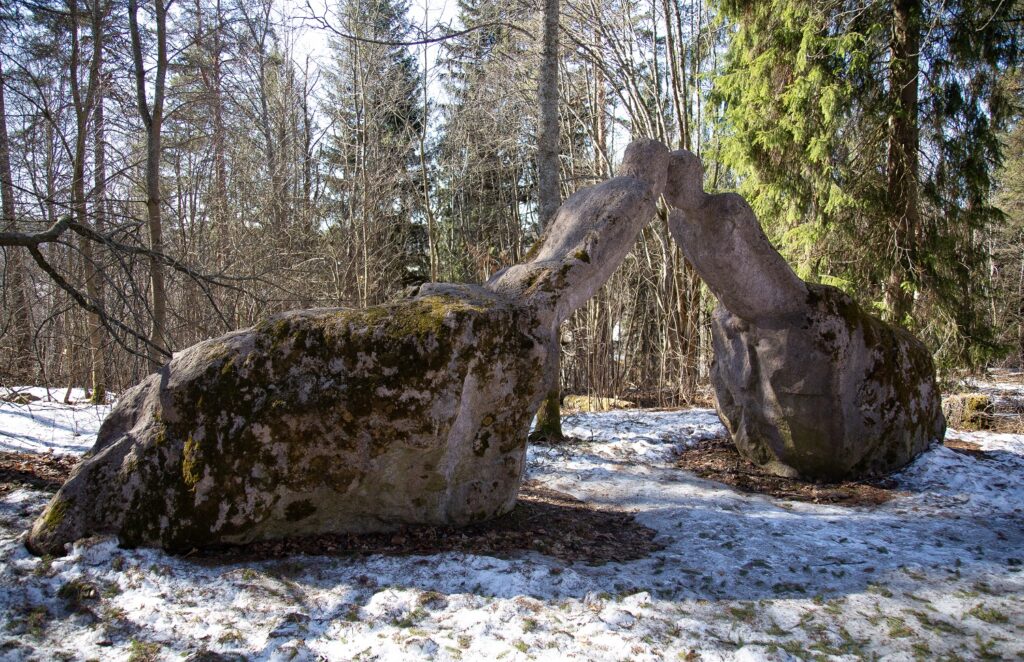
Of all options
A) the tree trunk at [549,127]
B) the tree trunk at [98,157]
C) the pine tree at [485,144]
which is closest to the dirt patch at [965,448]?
the tree trunk at [549,127]

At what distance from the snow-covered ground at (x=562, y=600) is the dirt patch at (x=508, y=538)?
14 cm

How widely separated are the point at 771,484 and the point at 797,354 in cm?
126

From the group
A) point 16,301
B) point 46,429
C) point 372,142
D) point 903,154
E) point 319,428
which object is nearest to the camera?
point 319,428

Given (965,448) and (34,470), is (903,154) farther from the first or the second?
(34,470)

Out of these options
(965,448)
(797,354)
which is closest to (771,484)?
(797,354)

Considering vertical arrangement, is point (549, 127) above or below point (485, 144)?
below

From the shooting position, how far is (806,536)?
4.44 m

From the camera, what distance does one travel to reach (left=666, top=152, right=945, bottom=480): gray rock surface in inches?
231

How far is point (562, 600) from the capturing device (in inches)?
128

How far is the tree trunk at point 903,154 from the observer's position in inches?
310

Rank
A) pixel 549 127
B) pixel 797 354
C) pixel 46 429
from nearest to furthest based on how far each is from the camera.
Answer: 1. pixel 797 354
2. pixel 46 429
3. pixel 549 127

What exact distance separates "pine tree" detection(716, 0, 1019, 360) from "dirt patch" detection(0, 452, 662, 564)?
17.9ft

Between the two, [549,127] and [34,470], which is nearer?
[34,470]

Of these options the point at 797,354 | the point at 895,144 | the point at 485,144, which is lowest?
the point at 797,354
